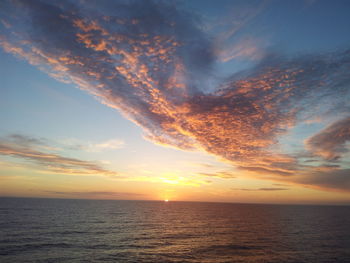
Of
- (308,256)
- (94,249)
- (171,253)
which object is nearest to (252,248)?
(308,256)

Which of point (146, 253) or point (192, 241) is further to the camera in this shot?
point (192, 241)

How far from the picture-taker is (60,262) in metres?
29.6

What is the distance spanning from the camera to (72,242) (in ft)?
132

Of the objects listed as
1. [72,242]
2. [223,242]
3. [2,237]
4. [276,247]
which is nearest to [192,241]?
[223,242]

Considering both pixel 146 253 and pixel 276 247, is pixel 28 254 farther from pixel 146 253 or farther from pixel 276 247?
pixel 276 247

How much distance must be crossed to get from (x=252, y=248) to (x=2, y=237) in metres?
47.8

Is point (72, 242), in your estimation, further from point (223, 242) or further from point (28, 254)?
point (223, 242)

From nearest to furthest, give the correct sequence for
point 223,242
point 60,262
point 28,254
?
point 60,262, point 28,254, point 223,242

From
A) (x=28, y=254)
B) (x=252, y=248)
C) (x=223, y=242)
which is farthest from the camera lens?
(x=223, y=242)

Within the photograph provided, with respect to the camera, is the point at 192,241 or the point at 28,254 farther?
the point at 192,241

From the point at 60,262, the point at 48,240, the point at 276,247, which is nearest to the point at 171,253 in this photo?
the point at 60,262

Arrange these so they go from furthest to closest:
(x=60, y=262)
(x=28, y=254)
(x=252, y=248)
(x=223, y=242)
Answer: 1. (x=223, y=242)
2. (x=252, y=248)
3. (x=28, y=254)
4. (x=60, y=262)

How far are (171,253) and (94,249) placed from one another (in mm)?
12936

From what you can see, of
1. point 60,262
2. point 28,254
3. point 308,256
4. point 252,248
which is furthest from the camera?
point 252,248
